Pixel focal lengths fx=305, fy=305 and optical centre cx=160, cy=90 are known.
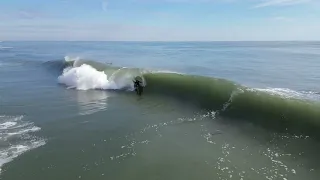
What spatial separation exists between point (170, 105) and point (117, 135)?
5089 millimetres

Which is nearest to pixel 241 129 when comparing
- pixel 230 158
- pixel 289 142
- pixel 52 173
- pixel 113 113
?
pixel 289 142

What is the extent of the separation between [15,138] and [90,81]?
36.5 feet

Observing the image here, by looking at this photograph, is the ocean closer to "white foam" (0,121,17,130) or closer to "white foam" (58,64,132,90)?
"white foam" (0,121,17,130)

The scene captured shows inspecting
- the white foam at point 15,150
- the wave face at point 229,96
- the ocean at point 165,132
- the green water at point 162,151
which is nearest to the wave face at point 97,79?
the wave face at point 229,96

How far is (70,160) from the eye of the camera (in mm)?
8938

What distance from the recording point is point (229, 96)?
15641 millimetres

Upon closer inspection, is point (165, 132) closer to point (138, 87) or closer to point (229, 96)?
point (229, 96)

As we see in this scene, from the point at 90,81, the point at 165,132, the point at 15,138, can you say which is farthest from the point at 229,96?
the point at 90,81

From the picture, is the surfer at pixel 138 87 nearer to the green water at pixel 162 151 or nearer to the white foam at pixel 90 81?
the white foam at pixel 90 81

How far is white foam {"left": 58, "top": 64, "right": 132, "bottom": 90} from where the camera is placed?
20.6 metres

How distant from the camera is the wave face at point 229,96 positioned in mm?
12172

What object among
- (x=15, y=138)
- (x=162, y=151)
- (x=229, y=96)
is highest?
(x=229, y=96)

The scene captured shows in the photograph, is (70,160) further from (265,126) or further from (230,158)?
(265,126)

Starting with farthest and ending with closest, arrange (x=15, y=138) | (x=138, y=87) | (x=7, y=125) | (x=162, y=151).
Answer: (x=138, y=87)
(x=7, y=125)
(x=15, y=138)
(x=162, y=151)
